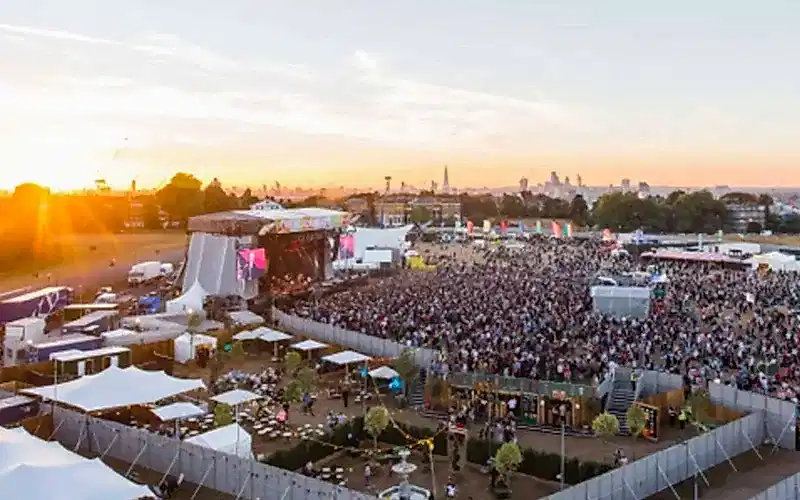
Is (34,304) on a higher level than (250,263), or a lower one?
lower

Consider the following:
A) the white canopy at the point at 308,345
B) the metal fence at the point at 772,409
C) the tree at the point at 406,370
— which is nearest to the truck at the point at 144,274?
the white canopy at the point at 308,345

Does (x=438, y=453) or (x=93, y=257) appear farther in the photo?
(x=93, y=257)

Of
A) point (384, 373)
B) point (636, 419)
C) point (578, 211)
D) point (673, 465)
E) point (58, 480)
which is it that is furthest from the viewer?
point (578, 211)

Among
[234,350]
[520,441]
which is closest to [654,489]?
[520,441]

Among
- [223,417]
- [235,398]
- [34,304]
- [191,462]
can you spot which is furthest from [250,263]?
[191,462]

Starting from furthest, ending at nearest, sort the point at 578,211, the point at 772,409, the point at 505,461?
the point at 578,211 < the point at 772,409 < the point at 505,461

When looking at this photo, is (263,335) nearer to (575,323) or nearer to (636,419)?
(575,323)

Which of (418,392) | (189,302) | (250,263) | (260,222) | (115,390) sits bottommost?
(418,392)
